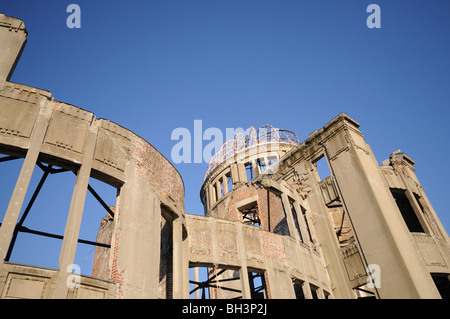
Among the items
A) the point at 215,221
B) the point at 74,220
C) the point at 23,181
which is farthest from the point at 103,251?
the point at 23,181

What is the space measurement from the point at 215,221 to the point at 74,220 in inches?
268

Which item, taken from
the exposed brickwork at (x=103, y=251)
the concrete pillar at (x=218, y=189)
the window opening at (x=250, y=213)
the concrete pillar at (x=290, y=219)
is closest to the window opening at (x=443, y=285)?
the concrete pillar at (x=290, y=219)

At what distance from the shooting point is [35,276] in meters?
7.21

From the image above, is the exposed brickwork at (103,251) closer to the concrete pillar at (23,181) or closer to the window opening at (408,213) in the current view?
the concrete pillar at (23,181)

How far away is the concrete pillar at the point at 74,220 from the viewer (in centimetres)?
747

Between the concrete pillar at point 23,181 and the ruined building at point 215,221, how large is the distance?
0.09ft

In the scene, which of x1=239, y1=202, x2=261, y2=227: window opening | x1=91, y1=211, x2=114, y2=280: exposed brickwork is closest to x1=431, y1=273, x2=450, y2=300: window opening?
x1=239, y1=202, x2=261, y2=227: window opening

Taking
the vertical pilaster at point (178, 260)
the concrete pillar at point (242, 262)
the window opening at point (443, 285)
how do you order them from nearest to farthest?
the vertical pilaster at point (178, 260) → the concrete pillar at point (242, 262) → the window opening at point (443, 285)

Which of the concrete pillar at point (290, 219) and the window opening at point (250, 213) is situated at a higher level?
the window opening at point (250, 213)

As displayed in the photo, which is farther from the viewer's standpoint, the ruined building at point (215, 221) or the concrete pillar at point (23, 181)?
the ruined building at point (215, 221)

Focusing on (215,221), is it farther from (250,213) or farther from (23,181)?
(250,213)

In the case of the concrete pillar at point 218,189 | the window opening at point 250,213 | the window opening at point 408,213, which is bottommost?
the window opening at point 408,213

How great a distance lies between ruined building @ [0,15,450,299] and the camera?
847 cm
